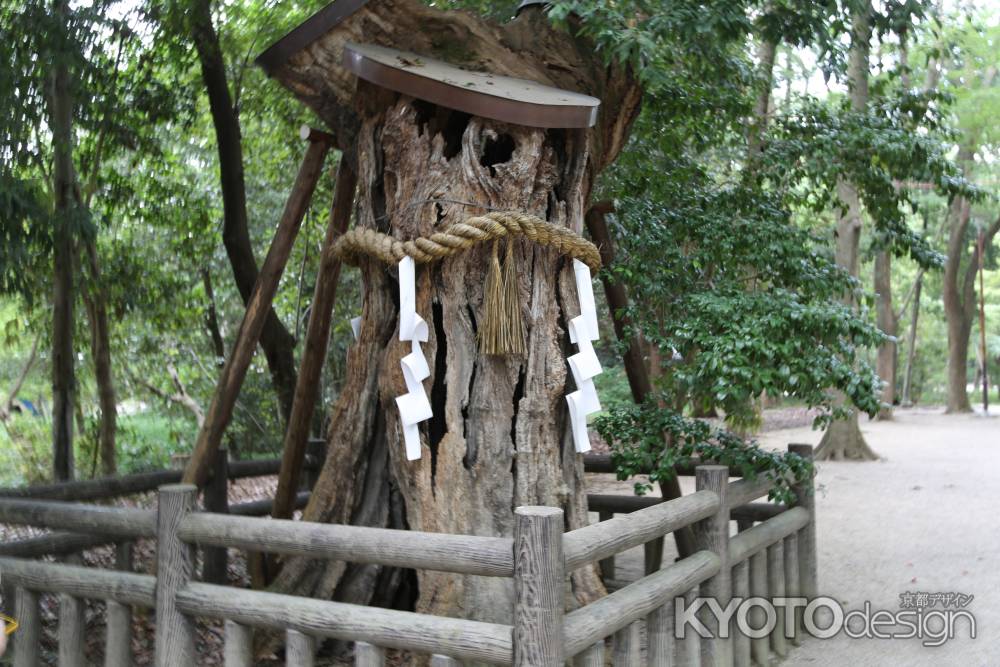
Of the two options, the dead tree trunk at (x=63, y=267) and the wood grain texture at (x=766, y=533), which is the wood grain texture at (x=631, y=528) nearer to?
the wood grain texture at (x=766, y=533)

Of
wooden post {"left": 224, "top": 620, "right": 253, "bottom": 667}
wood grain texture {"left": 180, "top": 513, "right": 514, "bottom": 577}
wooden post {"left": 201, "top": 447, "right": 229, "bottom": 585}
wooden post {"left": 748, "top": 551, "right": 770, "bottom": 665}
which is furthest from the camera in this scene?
wooden post {"left": 201, "top": 447, "right": 229, "bottom": 585}

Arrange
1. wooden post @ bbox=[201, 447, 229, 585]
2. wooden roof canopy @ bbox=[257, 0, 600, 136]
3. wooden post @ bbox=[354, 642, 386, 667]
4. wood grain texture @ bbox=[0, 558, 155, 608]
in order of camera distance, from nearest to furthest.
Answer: wooden post @ bbox=[354, 642, 386, 667] < wood grain texture @ bbox=[0, 558, 155, 608] < wooden roof canopy @ bbox=[257, 0, 600, 136] < wooden post @ bbox=[201, 447, 229, 585]

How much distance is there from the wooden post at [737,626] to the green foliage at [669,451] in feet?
1.47

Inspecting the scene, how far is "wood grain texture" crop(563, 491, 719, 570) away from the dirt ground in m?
1.14

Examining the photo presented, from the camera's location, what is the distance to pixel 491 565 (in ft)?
8.79

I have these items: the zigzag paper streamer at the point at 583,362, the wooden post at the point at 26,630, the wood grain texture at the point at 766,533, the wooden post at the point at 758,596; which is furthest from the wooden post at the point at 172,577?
the wooden post at the point at 758,596

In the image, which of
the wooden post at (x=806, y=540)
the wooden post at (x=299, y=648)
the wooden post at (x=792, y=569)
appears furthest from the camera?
the wooden post at (x=806, y=540)

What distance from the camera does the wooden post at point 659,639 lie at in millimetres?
3322

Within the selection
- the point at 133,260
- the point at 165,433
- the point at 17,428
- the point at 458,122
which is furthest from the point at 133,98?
the point at 165,433

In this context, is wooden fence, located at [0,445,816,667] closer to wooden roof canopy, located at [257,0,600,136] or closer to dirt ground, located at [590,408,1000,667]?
dirt ground, located at [590,408,1000,667]

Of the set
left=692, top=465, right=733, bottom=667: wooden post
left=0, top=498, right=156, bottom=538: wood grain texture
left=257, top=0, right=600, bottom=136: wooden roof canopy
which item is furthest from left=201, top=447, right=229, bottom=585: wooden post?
left=692, top=465, right=733, bottom=667: wooden post

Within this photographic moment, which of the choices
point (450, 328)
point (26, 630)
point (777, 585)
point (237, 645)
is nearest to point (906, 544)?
point (777, 585)

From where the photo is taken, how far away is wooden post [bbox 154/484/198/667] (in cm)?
329

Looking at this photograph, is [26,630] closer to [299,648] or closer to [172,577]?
[172,577]
